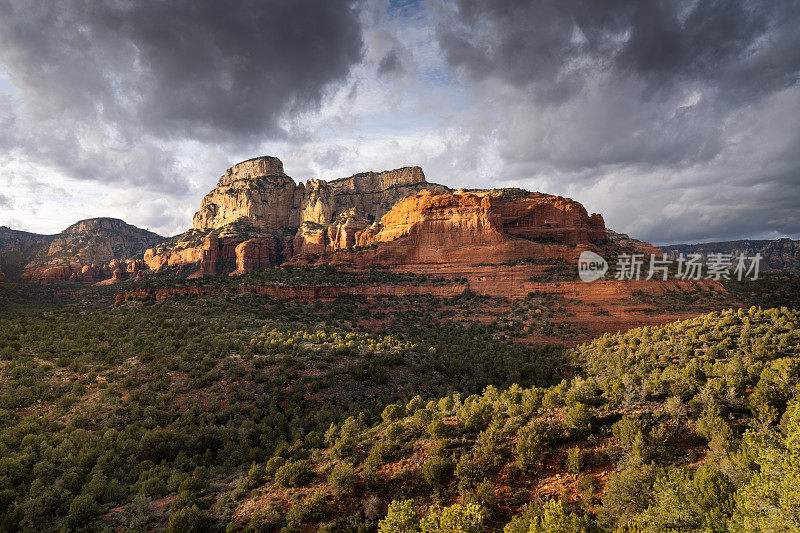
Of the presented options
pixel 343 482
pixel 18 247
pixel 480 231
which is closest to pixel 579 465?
pixel 343 482

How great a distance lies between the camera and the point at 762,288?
40469mm

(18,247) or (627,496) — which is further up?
(18,247)

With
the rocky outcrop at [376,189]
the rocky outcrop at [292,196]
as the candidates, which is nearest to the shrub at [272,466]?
the rocky outcrop at [292,196]

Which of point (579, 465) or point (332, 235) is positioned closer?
point (579, 465)

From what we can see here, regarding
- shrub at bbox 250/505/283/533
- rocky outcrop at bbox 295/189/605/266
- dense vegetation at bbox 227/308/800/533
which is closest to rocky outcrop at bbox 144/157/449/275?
rocky outcrop at bbox 295/189/605/266

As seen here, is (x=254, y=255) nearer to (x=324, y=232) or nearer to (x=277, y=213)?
(x=324, y=232)

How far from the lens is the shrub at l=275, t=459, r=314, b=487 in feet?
30.2

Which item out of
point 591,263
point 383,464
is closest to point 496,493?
point 383,464

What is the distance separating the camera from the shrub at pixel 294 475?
9.22 m

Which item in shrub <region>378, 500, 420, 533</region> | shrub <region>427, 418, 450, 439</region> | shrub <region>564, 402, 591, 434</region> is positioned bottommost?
shrub <region>378, 500, 420, 533</region>

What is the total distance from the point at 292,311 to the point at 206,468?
27817mm

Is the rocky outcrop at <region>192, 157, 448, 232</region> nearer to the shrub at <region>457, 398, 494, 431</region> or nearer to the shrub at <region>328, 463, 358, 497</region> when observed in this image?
the shrub at <region>457, 398, 494, 431</region>

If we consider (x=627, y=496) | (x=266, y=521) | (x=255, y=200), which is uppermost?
(x=255, y=200)

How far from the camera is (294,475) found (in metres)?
9.22
